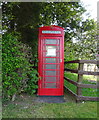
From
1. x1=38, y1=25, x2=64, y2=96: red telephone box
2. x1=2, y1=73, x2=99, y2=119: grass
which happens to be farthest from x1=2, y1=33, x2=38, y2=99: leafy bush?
x1=38, y1=25, x2=64, y2=96: red telephone box

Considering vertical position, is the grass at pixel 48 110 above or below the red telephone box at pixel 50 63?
below

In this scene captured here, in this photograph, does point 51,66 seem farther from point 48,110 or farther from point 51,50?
point 48,110

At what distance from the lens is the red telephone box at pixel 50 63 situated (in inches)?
141

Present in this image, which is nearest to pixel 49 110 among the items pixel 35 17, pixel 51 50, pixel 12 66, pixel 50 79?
pixel 50 79

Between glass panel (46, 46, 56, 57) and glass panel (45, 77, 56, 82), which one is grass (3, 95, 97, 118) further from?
glass panel (46, 46, 56, 57)

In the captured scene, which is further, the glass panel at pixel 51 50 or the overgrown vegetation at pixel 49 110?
the glass panel at pixel 51 50

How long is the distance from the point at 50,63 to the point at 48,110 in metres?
1.44

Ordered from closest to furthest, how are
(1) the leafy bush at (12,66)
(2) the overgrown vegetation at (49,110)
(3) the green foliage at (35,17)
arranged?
1. (2) the overgrown vegetation at (49,110)
2. (1) the leafy bush at (12,66)
3. (3) the green foliage at (35,17)

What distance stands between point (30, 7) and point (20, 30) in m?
0.78


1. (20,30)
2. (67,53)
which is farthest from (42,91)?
(67,53)

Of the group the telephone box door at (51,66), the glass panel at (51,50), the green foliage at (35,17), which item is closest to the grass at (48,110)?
the telephone box door at (51,66)

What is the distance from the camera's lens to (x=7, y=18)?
10.7ft

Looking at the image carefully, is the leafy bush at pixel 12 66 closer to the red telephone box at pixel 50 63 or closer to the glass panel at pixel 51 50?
the red telephone box at pixel 50 63

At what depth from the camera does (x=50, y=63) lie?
11.8 ft
